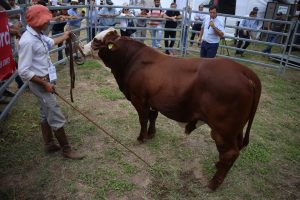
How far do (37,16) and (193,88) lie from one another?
6.02 feet

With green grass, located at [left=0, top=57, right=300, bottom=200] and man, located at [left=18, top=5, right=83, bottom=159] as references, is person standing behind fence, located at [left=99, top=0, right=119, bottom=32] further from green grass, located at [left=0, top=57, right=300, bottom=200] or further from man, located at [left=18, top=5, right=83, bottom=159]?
man, located at [left=18, top=5, right=83, bottom=159]

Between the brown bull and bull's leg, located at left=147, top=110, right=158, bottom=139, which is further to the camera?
bull's leg, located at left=147, top=110, right=158, bottom=139

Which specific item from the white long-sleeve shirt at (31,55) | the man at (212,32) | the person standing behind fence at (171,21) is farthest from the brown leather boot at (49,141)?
the person standing behind fence at (171,21)

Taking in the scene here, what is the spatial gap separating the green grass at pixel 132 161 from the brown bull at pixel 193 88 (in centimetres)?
42

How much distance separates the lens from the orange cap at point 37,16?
291 centimetres

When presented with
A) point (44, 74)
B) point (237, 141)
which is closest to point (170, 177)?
point (237, 141)

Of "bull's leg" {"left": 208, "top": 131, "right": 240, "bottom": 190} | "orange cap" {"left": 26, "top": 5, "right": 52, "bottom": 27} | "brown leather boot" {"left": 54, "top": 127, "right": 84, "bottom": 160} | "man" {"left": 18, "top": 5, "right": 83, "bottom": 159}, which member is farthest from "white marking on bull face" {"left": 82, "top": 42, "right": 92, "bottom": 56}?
"bull's leg" {"left": 208, "top": 131, "right": 240, "bottom": 190}

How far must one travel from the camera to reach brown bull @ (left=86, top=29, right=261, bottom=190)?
2939mm

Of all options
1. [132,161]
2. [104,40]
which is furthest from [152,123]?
[104,40]

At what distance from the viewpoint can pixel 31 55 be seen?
2.96 metres

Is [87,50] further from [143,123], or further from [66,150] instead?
[66,150]

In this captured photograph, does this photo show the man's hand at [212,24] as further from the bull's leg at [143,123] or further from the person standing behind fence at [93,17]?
the bull's leg at [143,123]

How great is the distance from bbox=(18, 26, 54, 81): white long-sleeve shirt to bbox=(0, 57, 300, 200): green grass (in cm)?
123

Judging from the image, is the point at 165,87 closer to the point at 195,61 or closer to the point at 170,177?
the point at 195,61
